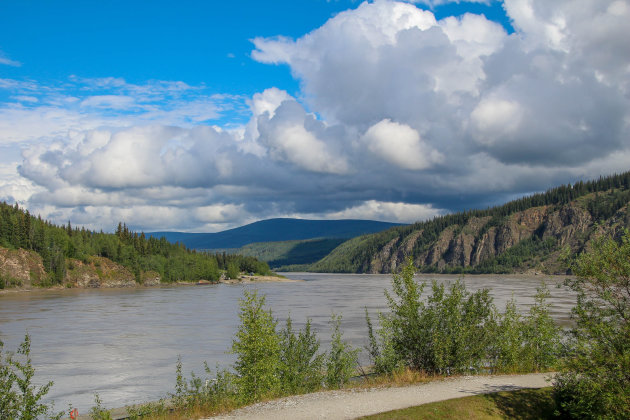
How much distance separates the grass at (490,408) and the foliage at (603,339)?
5.14ft

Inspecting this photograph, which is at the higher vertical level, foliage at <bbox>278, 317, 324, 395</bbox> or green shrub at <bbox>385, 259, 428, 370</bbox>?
green shrub at <bbox>385, 259, 428, 370</bbox>

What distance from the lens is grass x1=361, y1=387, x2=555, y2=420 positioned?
16.0 meters

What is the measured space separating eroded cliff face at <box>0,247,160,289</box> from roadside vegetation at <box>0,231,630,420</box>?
140 m

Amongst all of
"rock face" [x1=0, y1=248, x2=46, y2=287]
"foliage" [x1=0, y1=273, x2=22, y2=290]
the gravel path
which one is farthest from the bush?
"rock face" [x1=0, y1=248, x2=46, y2=287]

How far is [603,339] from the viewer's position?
14.7 m

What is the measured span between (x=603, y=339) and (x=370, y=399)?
8.12 metres

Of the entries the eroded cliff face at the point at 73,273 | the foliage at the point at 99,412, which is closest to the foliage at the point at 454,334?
the foliage at the point at 99,412

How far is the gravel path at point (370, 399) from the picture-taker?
1639 cm

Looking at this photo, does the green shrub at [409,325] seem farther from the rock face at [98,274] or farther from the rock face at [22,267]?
the rock face at [98,274]

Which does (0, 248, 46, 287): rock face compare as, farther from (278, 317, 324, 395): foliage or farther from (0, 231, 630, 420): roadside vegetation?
(278, 317, 324, 395): foliage

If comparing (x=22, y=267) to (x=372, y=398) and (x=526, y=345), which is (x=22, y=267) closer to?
(x=372, y=398)

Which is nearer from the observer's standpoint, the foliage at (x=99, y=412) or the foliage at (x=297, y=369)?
the foliage at (x=99, y=412)

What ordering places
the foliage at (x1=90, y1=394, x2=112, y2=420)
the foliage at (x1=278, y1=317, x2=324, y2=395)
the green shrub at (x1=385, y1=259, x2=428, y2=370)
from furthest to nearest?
the green shrub at (x1=385, y1=259, x2=428, y2=370) < the foliage at (x1=278, y1=317, x2=324, y2=395) < the foliage at (x1=90, y1=394, x2=112, y2=420)

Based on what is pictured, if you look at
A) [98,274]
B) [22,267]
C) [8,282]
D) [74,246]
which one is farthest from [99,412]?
[74,246]
